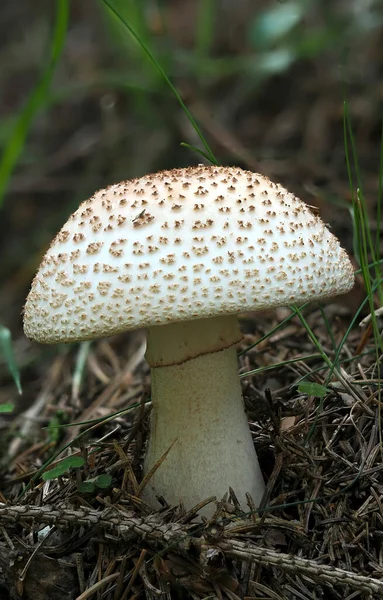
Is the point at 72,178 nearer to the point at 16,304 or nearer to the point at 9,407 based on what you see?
the point at 16,304

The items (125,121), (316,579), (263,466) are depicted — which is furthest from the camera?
(125,121)

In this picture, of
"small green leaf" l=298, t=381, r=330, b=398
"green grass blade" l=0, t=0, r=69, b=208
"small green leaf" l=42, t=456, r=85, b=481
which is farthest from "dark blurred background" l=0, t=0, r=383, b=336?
"small green leaf" l=42, t=456, r=85, b=481

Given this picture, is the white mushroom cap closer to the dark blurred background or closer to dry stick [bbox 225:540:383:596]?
dry stick [bbox 225:540:383:596]

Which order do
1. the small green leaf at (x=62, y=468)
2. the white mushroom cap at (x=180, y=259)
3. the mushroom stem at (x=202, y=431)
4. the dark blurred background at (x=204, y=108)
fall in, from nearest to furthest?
the white mushroom cap at (x=180, y=259)
the small green leaf at (x=62, y=468)
the mushroom stem at (x=202, y=431)
the dark blurred background at (x=204, y=108)

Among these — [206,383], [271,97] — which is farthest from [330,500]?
[271,97]

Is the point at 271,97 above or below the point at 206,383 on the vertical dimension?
above

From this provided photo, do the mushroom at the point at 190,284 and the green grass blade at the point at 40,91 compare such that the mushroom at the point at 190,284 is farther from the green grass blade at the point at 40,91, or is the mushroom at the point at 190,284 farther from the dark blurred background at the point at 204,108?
the dark blurred background at the point at 204,108

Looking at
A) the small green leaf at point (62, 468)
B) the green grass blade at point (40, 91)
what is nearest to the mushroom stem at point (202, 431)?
the small green leaf at point (62, 468)
